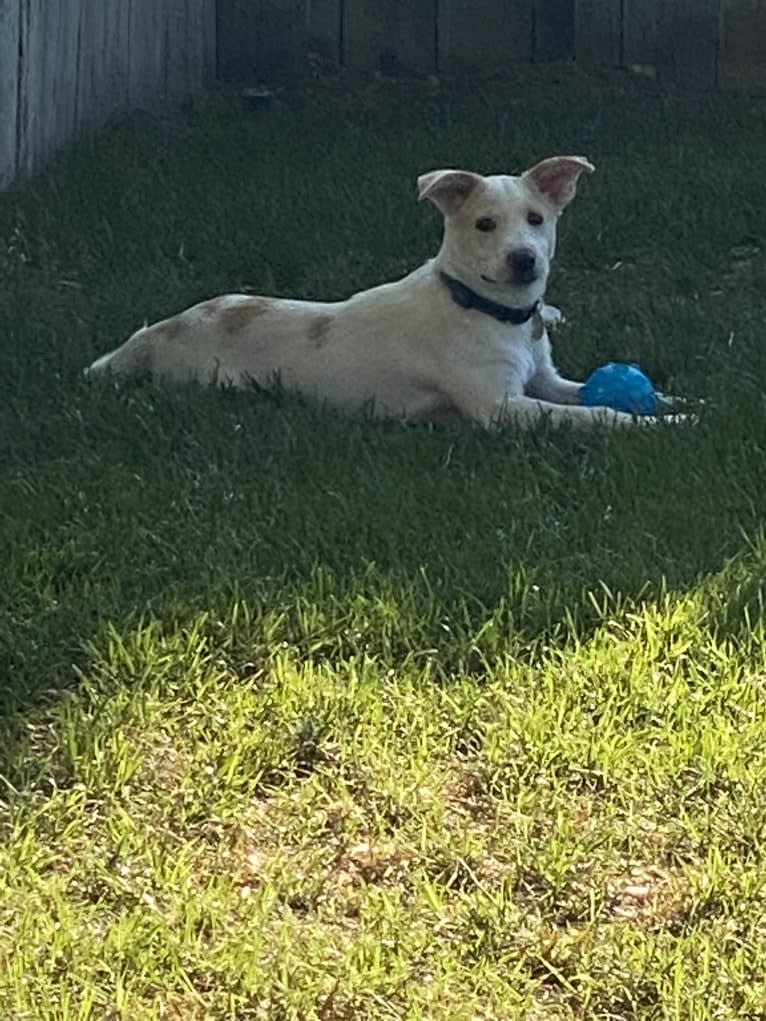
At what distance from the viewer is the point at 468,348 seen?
488cm

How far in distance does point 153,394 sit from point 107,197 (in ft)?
7.75

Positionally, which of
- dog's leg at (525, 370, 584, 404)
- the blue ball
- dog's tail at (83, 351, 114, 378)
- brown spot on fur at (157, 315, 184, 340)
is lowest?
dog's tail at (83, 351, 114, 378)

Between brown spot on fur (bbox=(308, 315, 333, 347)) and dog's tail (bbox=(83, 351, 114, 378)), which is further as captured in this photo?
dog's tail (bbox=(83, 351, 114, 378))

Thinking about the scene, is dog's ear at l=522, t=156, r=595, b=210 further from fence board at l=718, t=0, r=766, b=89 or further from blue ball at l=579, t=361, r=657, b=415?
fence board at l=718, t=0, r=766, b=89

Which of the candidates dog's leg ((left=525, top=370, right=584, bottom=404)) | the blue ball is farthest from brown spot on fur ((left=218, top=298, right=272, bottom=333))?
the blue ball

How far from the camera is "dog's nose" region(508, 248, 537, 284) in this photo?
15.9 feet

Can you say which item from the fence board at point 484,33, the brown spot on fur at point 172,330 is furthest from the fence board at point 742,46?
the brown spot on fur at point 172,330

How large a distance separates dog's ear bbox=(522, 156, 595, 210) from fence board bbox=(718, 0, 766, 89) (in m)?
4.26

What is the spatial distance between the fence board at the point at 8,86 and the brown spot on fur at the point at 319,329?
2.39m

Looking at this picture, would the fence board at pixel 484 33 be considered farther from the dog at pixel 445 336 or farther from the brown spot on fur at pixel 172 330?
the brown spot on fur at pixel 172 330

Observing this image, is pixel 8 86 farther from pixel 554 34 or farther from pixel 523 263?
pixel 554 34

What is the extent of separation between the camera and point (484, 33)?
9.20 metres

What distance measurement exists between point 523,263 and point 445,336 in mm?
268

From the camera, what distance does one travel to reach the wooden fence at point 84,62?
7.03 metres
